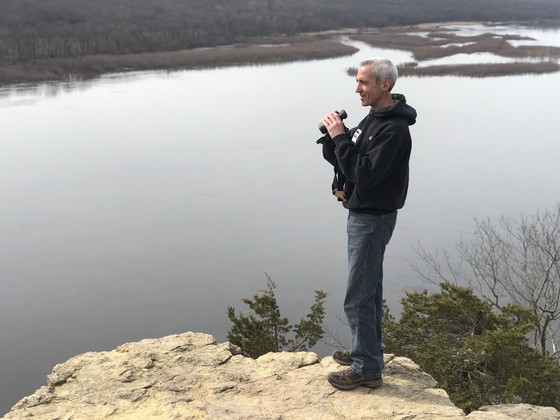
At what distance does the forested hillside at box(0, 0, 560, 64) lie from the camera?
1736 inches

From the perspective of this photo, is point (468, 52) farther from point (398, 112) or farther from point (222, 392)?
point (222, 392)

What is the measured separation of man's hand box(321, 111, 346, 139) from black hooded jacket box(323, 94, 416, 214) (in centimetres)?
3

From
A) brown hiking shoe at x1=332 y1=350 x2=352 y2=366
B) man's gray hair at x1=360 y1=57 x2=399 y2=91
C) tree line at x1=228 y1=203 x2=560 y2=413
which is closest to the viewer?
man's gray hair at x1=360 y1=57 x2=399 y2=91

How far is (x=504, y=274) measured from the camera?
35.0 feet

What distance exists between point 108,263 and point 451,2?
3872 inches

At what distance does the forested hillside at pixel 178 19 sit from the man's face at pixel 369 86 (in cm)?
3738

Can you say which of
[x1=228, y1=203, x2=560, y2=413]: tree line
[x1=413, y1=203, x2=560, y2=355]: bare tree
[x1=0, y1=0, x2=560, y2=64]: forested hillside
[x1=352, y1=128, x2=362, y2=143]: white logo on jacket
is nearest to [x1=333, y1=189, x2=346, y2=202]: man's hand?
[x1=352, y1=128, x2=362, y2=143]: white logo on jacket

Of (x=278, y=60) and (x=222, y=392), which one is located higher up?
(x=278, y=60)

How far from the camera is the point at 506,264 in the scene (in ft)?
35.7

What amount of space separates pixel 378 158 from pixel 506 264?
882 cm

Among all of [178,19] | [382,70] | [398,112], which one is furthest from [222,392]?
[178,19]

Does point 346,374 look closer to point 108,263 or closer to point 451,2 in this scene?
point 108,263

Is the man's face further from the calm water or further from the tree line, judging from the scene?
the calm water

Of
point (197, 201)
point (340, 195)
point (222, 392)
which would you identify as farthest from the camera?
point (197, 201)
